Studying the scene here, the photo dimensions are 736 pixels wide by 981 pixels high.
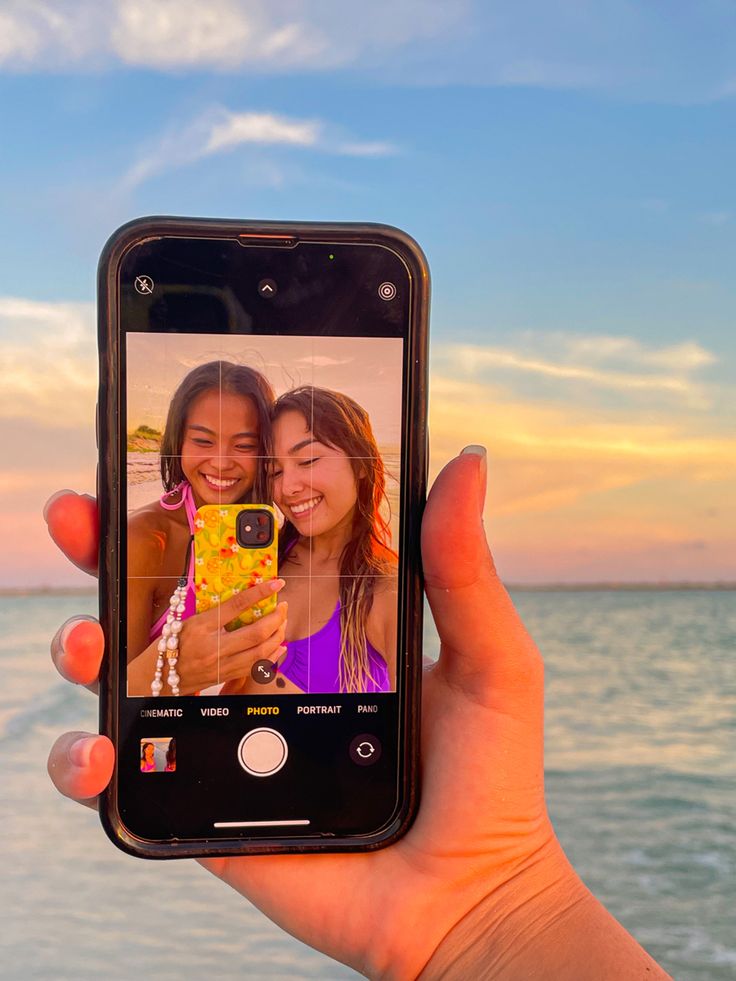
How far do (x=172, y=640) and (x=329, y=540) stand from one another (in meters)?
0.31

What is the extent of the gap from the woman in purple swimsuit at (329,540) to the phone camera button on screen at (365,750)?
12cm

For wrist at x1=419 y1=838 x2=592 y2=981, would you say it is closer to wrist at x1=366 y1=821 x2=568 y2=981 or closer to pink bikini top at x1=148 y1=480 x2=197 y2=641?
wrist at x1=366 y1=821 x2=568 y2=981

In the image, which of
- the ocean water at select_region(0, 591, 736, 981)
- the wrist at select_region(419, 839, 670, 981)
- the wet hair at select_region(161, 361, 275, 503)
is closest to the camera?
the wrist at select_region(419, 839, 670, 981)

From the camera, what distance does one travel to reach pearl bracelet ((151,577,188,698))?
65.3 inches

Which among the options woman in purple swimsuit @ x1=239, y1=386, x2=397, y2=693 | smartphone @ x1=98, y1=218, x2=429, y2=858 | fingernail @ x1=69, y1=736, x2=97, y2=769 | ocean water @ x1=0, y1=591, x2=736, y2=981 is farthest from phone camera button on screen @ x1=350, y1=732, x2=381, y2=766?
ocean water @ x1=0, y1=591, x2=736, y2=981

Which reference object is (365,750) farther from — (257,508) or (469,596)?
(257,508)

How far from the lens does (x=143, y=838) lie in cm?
166

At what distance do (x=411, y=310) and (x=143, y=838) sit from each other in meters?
1.00

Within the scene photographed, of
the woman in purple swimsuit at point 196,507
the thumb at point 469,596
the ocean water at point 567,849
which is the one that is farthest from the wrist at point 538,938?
the ocean water at point 567,849

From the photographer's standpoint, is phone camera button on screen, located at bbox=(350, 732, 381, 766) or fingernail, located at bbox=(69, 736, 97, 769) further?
phone camera button on screen, located at bbox=(350, 732, 381, 766)

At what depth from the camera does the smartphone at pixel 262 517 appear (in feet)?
5.38

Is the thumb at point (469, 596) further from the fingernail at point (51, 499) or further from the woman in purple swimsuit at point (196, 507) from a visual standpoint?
the fingernail at point (51, 499)

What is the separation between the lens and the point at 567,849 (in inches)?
242

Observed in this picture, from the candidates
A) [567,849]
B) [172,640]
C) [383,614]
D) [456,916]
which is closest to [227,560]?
[172,640]
